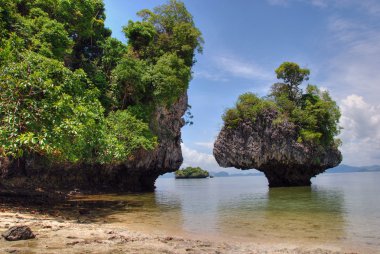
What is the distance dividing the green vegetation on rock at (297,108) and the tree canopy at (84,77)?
8.78 metres

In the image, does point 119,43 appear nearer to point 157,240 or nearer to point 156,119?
point 156,119

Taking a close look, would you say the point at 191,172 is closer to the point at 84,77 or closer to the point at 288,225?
the point at 84,77

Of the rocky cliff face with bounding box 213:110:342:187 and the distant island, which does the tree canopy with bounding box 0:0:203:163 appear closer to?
the rocky cliff face with bounding box 213:110:342:187

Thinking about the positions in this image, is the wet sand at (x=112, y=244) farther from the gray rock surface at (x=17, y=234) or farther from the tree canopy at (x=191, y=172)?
the tree canopy at (x=191, y=172)

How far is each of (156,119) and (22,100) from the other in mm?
19218

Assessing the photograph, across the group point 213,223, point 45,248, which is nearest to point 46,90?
point 45,248

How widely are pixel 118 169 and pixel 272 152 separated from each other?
1703cm

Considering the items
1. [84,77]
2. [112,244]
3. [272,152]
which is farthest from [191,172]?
[112,244]

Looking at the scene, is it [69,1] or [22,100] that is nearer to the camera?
[22,100]

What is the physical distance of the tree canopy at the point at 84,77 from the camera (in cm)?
1045

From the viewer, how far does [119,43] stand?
27.5 meters

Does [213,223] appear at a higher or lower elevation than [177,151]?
lower

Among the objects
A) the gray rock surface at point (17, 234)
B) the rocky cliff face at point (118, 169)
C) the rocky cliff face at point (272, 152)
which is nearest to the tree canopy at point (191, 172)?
the rocky cliff face at point (272, 152)

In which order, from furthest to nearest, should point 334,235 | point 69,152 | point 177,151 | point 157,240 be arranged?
1. point 177,151
2. point 69,152
3. point 334,235
4. point 157,240
